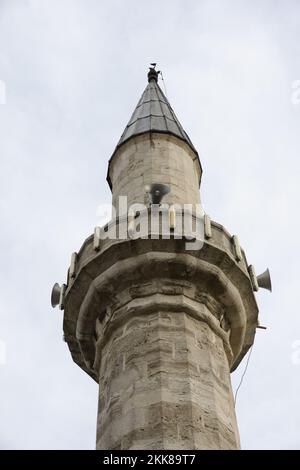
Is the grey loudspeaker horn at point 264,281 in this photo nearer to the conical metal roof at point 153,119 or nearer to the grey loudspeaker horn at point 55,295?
the grey loudspeaker horn at point 55,295

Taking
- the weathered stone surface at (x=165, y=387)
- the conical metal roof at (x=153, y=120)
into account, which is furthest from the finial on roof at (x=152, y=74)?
the weathered stone surface at (x=165, y=387)

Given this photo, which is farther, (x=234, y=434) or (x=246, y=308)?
(x=246, y=308)

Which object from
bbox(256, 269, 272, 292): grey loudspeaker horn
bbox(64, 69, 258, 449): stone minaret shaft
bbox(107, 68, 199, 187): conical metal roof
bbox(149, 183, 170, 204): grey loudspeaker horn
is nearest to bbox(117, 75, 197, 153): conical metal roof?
bbox(107, 68, 199, 187): conical metal roof

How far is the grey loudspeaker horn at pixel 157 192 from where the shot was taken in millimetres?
9938

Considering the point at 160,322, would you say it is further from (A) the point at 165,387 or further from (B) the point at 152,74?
(B) the point at 152,74

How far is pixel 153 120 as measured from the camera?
12.6 metres

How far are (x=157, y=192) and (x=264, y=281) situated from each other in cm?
181

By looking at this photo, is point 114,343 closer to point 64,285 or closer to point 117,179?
point 64,285

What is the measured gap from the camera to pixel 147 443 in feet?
22.9

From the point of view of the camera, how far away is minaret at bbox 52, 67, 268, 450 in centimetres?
732

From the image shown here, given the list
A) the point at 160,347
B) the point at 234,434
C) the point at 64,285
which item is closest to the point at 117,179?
the point at 64,285

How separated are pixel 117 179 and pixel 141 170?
512mm

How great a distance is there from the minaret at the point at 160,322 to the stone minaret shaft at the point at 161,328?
0.01 metres

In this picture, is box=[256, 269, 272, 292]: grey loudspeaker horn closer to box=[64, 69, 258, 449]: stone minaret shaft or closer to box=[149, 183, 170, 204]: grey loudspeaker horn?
box=[64, 69, 258, 449]: stone minaret shaft
